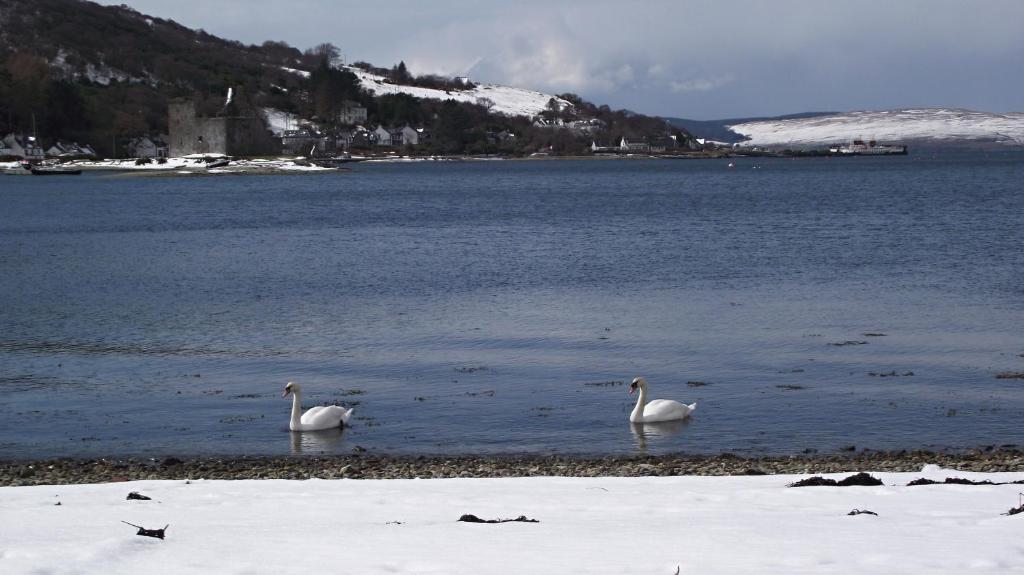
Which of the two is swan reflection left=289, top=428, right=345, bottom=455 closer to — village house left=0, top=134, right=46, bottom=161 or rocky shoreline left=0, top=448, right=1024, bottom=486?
rocky shoreline left=0, top=448, right=1024, bottom=486

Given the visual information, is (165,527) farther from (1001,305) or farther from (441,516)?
(1001,305)

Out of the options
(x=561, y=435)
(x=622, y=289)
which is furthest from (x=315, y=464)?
(x=622, y=289)

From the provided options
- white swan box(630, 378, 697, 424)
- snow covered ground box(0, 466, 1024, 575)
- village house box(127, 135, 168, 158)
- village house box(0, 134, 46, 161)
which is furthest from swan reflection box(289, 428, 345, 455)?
village house box(127, 135, 168, 158)

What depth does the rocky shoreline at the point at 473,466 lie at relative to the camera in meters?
11.9

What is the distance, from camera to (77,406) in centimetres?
1667

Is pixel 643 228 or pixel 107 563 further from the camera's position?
pixel 643 228

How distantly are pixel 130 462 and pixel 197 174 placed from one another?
130 m

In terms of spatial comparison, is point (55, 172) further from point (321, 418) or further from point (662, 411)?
point (662, 411)

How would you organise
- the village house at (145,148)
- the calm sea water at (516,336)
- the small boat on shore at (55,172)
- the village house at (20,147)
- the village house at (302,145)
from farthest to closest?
the village house at (302,145) < the village house at (145,148) < the village house at (20,147) < the small boat on shore at (55,172) < the calm sea water at (516,336)

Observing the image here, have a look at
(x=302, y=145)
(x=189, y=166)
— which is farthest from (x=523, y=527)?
(x=302, y=145)

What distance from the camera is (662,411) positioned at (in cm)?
1487

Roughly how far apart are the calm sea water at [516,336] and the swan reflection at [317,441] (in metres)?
0.05

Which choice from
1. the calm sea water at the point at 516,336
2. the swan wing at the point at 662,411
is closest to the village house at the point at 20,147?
the calm sea water at the point at 516,336

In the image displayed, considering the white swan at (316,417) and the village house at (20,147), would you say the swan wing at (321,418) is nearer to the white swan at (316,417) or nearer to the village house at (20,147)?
the white swan at (316,417)
